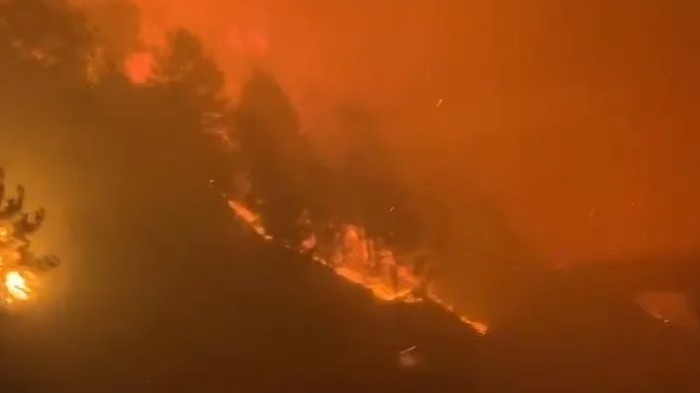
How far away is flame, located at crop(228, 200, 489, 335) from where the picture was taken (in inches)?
45.6

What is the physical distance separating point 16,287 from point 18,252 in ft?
0.16

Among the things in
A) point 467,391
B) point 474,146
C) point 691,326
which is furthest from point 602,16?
point 467,391

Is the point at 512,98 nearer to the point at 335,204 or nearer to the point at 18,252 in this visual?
the point at 335,204

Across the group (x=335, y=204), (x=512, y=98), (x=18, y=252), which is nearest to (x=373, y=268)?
(x=335, y=204)

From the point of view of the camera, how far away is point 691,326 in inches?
43.6

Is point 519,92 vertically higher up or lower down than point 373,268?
higher up

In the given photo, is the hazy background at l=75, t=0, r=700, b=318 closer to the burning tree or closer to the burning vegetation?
the burning vegetation

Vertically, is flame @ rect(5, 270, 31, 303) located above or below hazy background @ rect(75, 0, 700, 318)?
below

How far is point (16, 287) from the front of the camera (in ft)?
3.99

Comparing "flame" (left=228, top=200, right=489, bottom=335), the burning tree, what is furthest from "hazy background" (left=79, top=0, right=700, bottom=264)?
the burning tree

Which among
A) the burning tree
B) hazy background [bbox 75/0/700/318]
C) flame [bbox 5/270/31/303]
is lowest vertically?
flame [bbox 5/270/31/303]

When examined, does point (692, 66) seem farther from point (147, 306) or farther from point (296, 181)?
point (147, 306)

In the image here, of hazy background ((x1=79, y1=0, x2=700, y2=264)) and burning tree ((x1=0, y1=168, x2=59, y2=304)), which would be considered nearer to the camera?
hazy background ((x1=79, y1=0, x2=700, y2=264))

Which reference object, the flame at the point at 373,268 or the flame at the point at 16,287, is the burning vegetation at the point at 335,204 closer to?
the flame at the point at 373,268
